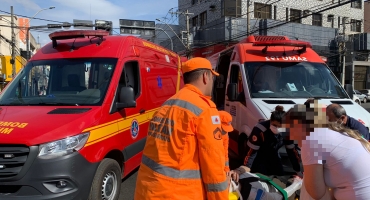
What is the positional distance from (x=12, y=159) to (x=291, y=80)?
15.9 ft

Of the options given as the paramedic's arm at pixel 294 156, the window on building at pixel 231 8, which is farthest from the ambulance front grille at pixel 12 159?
the window on building at pixel 231 8

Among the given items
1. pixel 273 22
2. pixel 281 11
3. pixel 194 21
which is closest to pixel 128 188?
pixel 273 22

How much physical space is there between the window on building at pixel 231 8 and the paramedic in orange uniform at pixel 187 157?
105ft

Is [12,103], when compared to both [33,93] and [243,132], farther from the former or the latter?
[243,132]

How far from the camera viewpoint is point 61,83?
4754mm

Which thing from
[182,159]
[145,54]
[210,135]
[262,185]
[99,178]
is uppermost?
[145,54]

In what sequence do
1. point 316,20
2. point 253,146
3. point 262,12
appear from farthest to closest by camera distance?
point 316,20 < point 262,12 < point 253,146

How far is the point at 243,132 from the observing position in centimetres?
577

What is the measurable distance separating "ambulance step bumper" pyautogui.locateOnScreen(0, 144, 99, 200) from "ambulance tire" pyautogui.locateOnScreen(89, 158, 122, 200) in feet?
1.09

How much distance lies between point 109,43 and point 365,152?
4038 mm

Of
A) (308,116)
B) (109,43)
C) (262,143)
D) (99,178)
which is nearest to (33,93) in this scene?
(109,43)

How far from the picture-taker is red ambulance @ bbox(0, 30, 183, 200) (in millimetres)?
3375

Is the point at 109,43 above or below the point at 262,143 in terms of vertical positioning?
above

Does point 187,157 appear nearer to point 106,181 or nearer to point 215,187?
point 215,187
